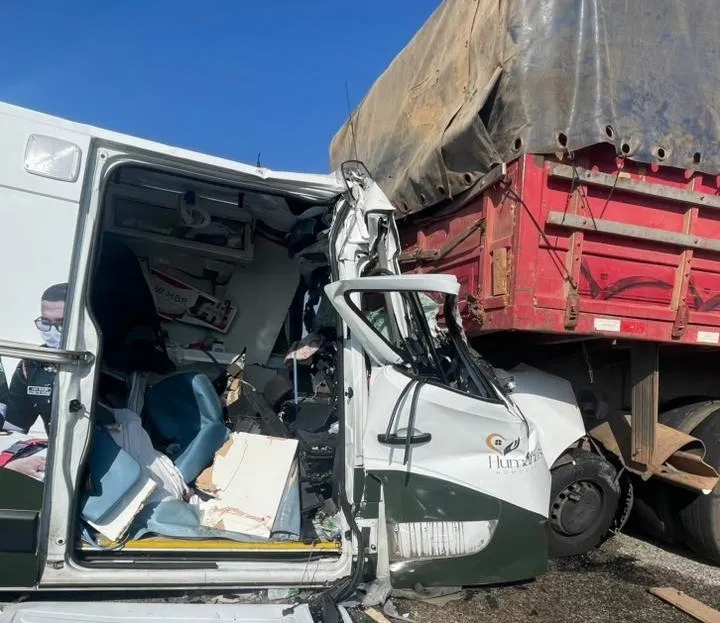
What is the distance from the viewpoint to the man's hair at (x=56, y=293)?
2182 millimetres

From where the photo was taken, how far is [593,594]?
308cm

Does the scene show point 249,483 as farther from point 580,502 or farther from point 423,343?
point 580,502

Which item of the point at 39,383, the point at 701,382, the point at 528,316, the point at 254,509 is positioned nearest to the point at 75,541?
the point at 39,383

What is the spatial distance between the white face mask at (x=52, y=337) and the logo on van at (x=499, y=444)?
72.6 inches

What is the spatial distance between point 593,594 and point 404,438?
4.84 ft

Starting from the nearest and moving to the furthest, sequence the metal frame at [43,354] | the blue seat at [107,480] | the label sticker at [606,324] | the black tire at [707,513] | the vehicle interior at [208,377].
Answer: the metal frame at [43,354] → the blue seat at [107,480] → the vehicle interior at [208,377] → the label sticker at [606,324] → the black tire at [707,513]

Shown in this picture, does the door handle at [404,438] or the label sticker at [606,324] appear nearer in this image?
the door handle at [404,438]

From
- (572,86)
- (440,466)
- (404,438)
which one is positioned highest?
(572,86)

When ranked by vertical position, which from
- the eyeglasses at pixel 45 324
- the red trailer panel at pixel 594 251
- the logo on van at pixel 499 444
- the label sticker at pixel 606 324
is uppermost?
the red trailer panel at pixel 594 251

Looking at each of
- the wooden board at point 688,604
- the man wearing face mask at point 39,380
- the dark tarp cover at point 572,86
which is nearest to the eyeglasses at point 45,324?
the man wearing face mask at point 39,380

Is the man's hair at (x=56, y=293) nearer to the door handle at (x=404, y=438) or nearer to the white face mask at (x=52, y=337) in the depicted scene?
the white face mask at (x=52, y=337)

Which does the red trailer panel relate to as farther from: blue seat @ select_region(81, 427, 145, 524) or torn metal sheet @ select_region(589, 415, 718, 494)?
blue seat @ select_region(81, 427, 145, 524)

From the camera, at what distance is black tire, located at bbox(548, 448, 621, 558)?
11.5ft

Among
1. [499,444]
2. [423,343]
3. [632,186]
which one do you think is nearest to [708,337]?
[632,186]
